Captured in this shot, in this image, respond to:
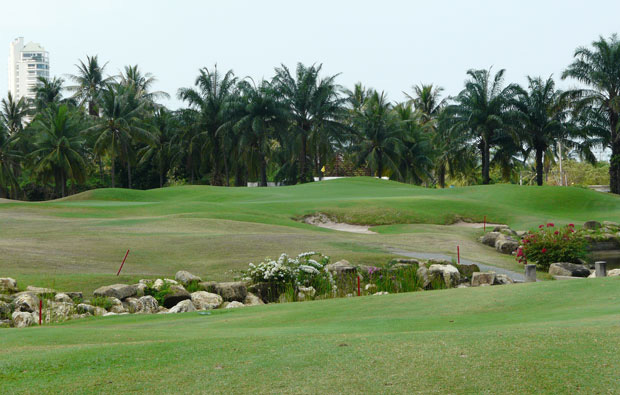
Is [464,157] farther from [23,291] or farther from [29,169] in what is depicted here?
[23,291]

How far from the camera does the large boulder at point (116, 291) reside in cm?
1594

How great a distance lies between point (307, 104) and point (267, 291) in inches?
2056

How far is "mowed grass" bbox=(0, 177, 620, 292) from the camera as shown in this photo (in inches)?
802

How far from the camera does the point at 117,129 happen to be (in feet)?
234

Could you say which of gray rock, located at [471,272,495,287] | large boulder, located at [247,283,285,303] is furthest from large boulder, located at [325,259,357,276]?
gray rock, located at [471,272,495,287]

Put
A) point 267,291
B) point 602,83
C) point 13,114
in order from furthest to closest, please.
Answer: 1. point 13,114
2. point 602,83
3. point 267,291

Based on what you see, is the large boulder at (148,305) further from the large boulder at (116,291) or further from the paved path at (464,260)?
the paved path at (464,260)

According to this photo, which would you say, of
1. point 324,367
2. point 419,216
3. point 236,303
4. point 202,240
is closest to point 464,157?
point 419,216

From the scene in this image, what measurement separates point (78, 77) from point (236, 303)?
81.3 m

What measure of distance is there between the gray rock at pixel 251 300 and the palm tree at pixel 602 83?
47770mm

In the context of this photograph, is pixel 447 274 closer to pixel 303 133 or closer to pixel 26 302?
pixel 26 302

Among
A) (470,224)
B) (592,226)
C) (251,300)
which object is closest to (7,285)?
(251,300)

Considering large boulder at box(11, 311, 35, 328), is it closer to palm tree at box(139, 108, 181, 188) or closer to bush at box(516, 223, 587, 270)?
bush at box(516, 223, 587, 270)

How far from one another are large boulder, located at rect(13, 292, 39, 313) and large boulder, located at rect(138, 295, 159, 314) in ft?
7.46
